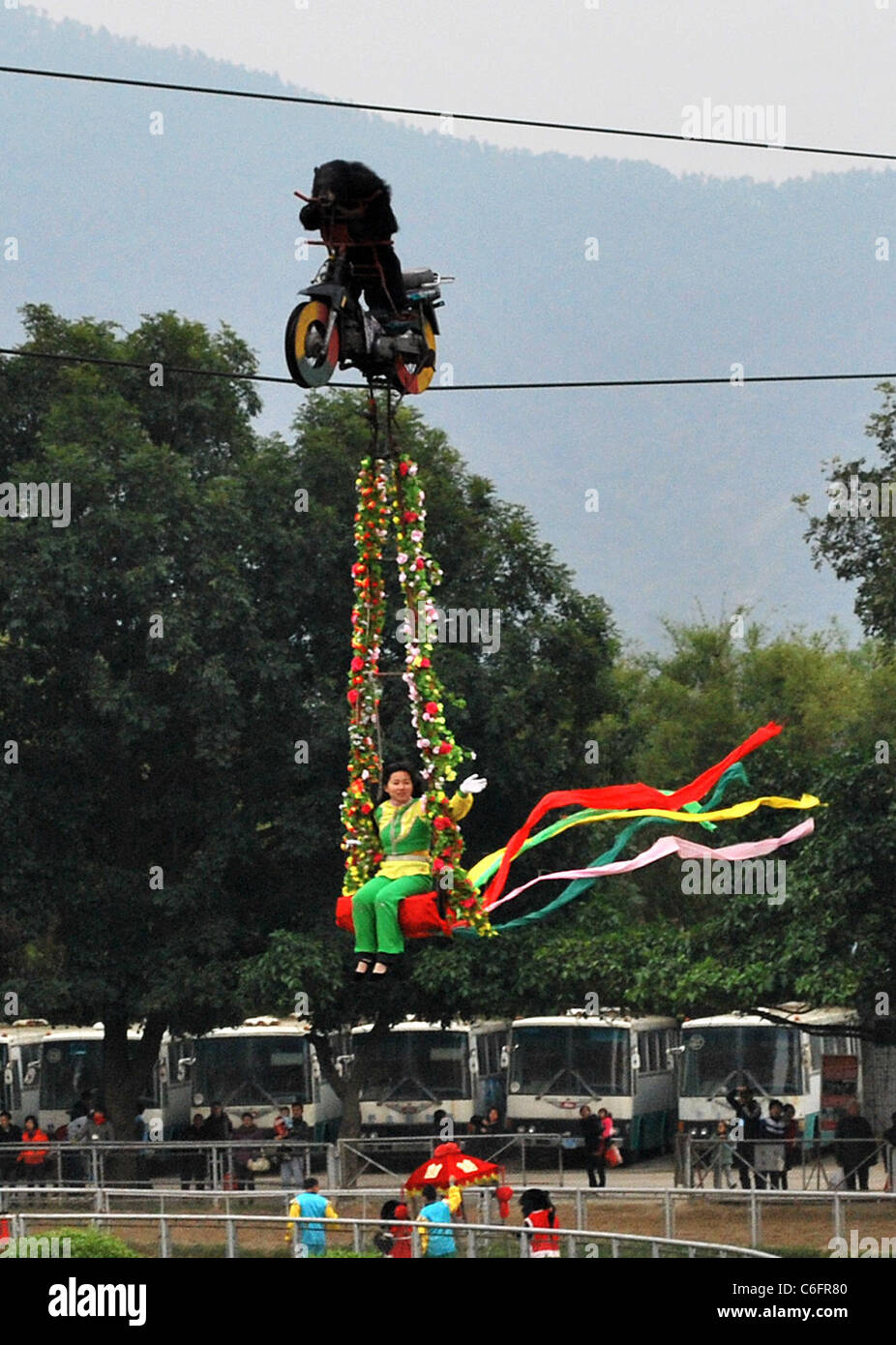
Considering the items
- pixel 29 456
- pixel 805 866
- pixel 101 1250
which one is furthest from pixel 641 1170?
pixel 101 1250

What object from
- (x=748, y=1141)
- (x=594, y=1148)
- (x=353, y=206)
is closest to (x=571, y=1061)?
(x=594, y=1148)

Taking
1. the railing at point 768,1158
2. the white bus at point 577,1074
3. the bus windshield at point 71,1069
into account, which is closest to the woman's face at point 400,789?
the railing at point 768,1158

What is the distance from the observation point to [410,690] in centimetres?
1309

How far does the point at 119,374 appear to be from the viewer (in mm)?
31391

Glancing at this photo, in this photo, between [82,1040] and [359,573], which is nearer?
[359,573]

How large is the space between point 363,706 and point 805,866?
1358 cm

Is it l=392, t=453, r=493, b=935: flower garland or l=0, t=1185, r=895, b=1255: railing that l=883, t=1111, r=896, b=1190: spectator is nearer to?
l=0, t=1185, r=895, b=1255: railing

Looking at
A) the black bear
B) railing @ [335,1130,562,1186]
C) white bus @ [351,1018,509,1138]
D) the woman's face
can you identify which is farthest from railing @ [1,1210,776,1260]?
white bus @ [351,1018,509,1138]

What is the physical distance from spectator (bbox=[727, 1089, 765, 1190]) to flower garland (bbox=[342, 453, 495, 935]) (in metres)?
11.9

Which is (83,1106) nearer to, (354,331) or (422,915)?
(422,915)

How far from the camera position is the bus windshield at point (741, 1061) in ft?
109

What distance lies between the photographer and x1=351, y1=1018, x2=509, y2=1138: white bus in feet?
112

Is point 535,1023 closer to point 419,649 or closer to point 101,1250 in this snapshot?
point 101,1250

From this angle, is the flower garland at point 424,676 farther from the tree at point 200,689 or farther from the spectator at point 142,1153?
the tree at point 200,689
